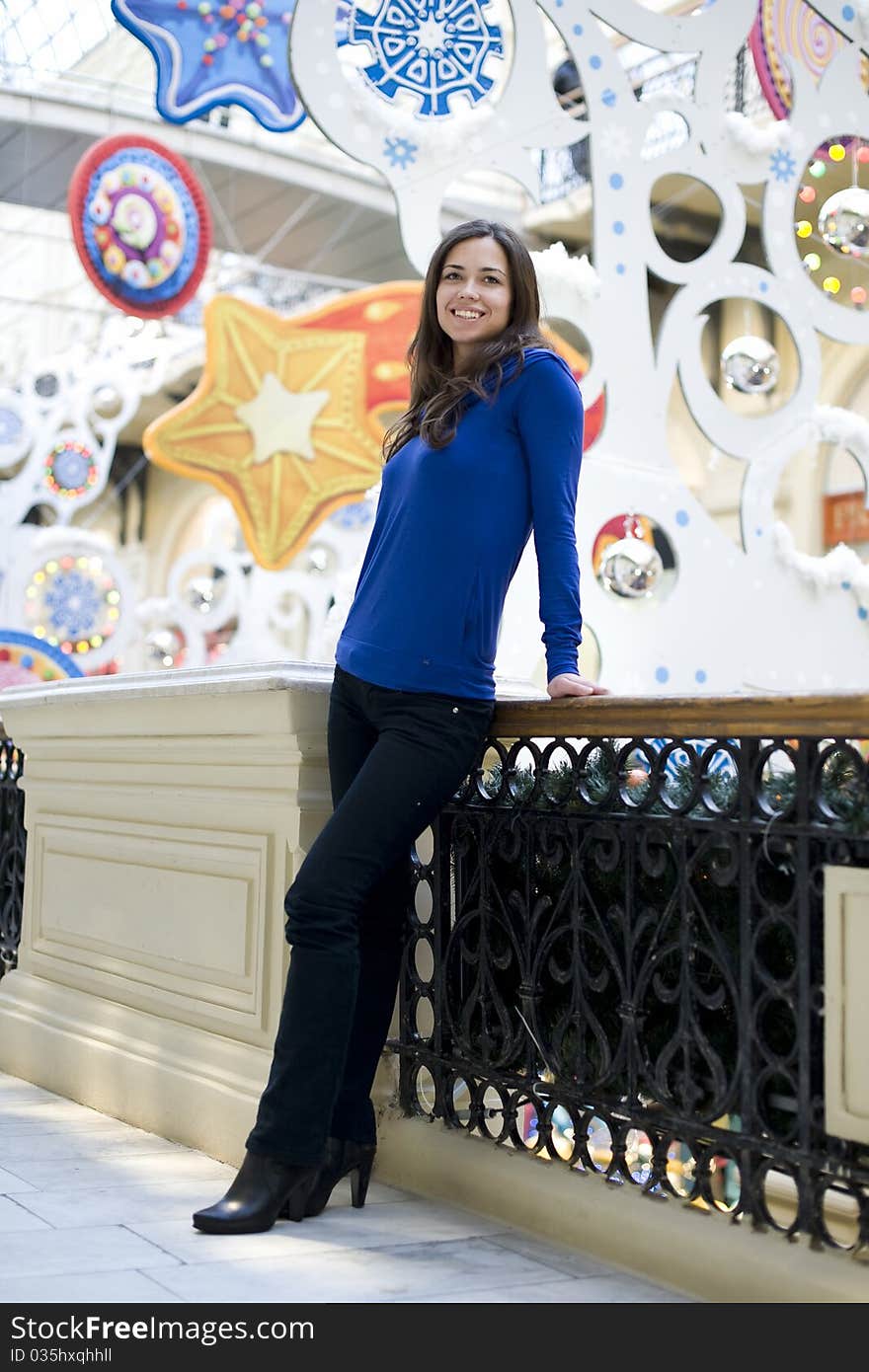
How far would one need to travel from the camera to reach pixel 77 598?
1291 centimetres

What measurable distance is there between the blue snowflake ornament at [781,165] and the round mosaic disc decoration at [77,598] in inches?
291

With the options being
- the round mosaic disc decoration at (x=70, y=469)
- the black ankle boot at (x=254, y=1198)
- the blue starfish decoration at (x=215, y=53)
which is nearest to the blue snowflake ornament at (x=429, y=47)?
the blue starfish decoration at (x=215, y=53)

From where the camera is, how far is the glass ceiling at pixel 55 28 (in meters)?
17.3

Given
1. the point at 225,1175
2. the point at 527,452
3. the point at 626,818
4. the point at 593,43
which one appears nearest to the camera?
the point at 626,818

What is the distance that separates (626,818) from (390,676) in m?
0.48

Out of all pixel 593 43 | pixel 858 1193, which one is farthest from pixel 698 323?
pixel 858 1193

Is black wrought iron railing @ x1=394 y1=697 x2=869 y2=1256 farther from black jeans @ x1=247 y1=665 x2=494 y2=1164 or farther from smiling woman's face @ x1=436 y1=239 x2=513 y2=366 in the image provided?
smiling woman's face @ x1=436 y1=239 x2=513 y2=366

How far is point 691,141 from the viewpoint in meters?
6.69

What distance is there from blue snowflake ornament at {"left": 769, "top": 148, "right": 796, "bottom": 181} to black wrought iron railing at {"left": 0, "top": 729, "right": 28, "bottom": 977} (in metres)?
4.09

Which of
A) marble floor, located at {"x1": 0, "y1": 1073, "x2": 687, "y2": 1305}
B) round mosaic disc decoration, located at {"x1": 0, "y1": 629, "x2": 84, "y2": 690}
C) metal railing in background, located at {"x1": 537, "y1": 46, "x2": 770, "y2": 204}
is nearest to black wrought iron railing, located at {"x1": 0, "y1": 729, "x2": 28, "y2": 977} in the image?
marble floor, located at {"x1": 0, "y1": 1073, "x2": 687, "y2": 1305}

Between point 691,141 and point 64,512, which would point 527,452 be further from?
point 64,512

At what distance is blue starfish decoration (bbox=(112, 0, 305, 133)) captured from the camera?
7469 millimetres

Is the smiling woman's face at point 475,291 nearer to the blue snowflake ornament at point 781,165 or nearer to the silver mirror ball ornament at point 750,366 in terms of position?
the silver mirror ball ornament at point 750,366

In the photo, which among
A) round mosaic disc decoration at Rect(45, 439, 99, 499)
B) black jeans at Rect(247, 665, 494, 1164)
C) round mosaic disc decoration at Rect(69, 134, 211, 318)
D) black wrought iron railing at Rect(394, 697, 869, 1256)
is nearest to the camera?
black wrought iron railing at Rect(394, 697, 869, 1256)
